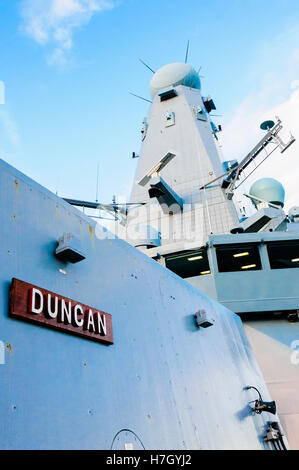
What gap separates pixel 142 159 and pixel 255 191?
18.5ft

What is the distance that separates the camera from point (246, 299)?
1088cm

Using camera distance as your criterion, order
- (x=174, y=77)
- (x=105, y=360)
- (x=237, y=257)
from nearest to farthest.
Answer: (x=105, y=360) → (x=237, y=257) → (x=174, y=77)

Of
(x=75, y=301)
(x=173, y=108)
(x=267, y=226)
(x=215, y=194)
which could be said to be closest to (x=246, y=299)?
(x=267, y=226)

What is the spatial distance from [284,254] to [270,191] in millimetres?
4240

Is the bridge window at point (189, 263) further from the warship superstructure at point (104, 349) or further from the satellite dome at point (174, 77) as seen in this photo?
the satellite dome at point (174, 77)

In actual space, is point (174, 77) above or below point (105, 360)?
above

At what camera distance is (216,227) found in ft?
47.4

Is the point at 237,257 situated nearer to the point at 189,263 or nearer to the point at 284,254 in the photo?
the point at 189,263

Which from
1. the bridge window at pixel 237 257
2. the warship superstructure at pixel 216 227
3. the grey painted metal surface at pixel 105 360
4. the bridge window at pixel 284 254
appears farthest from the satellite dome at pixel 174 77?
the grey painted metal surface at pixel 105 360

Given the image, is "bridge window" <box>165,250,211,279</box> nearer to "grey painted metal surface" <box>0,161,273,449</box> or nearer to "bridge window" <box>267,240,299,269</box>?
"bridge window" <box>267,240,299,269</box>

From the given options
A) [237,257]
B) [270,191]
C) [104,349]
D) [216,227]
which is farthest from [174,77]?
[104,349]

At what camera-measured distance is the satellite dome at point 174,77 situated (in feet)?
68.1

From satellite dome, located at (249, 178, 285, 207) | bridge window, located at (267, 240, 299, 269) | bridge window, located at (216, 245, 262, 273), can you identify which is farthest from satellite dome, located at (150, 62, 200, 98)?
bridge window, located at (216, 245, 262, 273)
